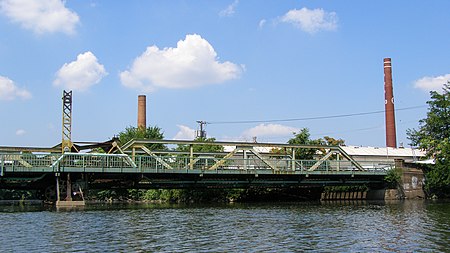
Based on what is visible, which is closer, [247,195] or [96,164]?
[96,164]

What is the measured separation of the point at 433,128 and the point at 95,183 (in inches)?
1490

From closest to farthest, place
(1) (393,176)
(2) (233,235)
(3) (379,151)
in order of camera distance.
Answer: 1. (2) (233,235)
2. (1) (393,176)
3. (3) (379,151)

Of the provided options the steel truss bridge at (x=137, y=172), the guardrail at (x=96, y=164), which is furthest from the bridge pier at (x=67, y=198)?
the guardrail at (x=96, y=164)

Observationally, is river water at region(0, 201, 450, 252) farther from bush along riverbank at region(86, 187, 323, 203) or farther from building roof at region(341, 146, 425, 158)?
building roof at region(341, 146, 425, 158)

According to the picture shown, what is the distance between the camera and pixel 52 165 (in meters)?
43.7

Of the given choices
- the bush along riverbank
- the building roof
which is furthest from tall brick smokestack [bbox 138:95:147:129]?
the building roof

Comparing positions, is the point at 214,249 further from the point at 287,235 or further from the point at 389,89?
the point at 389,89

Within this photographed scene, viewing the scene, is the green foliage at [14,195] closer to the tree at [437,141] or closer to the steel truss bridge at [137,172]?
the steel truss bridge at [137,172]

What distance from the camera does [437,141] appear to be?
5753 centimetres

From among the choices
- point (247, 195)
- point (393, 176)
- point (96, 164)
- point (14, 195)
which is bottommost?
point (14, 195)

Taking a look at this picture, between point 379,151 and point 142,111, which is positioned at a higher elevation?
point 142,111

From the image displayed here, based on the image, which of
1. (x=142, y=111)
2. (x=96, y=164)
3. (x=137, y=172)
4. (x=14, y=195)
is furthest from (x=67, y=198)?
(x=14, y=195)

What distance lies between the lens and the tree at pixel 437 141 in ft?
181

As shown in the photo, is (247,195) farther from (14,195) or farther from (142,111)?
(14,195)
